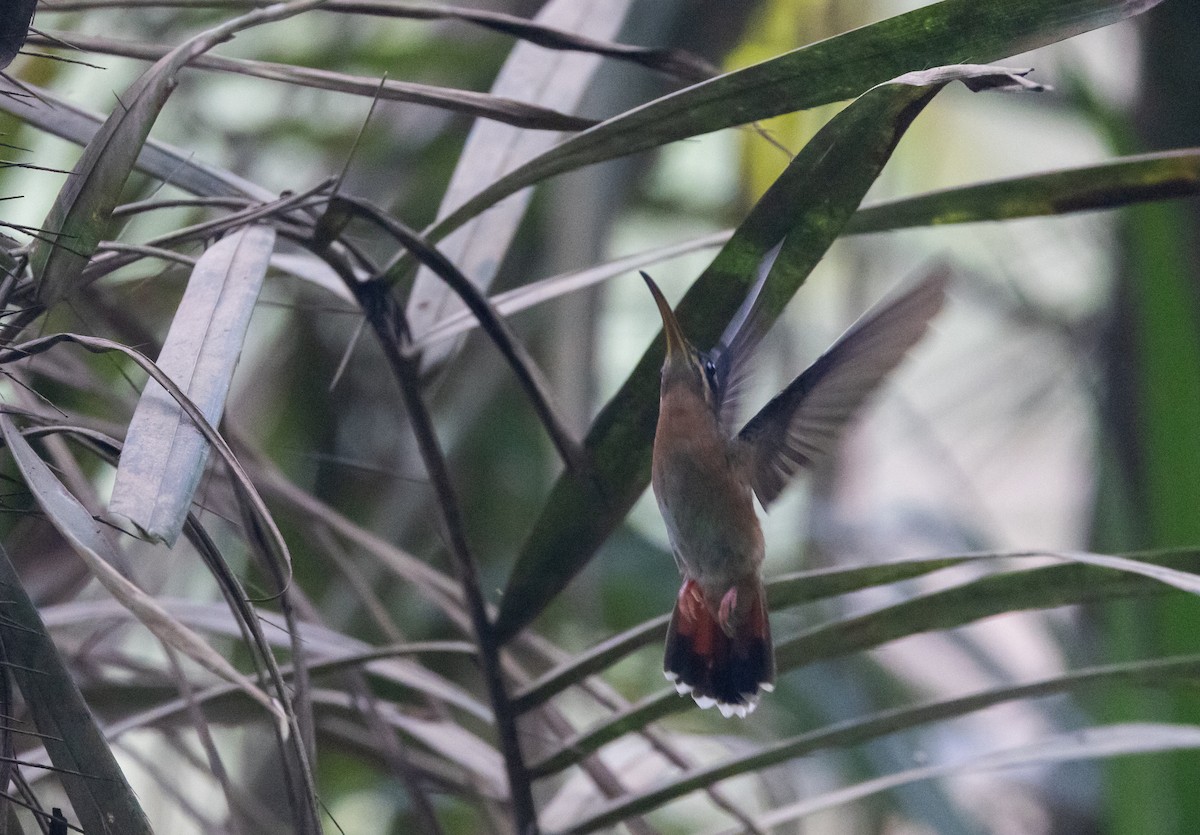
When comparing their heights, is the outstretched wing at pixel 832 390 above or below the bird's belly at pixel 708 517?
above

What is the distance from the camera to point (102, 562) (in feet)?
1.23

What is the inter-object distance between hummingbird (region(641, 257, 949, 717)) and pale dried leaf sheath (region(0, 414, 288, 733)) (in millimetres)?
403

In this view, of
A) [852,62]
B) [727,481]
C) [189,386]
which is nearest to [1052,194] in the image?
[852,62]

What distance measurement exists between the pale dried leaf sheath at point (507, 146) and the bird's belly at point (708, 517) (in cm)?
22

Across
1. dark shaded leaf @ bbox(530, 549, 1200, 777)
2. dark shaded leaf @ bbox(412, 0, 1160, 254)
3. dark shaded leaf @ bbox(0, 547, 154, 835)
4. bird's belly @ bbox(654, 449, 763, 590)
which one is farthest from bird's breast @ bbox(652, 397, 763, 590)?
dark shaded leaf @ bbox(0, 547, 154, 835)

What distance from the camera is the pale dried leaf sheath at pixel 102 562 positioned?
38 centimetres

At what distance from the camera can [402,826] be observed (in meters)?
1.56

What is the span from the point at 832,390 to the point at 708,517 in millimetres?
167

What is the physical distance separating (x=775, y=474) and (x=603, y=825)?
12.0 inches

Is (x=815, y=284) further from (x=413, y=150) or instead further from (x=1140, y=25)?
(x=413, y=150)


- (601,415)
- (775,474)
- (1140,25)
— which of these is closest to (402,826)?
(775,474)

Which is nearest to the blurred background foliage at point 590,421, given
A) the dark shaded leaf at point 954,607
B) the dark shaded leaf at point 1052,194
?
the dark shaded leaf at point 954,607

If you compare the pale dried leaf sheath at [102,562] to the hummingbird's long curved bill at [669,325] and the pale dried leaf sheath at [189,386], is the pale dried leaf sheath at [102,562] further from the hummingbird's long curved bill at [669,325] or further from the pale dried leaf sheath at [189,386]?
the hummingbird's long curved bill at [669,325]

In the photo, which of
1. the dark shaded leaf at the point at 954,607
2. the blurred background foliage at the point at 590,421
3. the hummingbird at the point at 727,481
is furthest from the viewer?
the blurred background foliage at the point at 590,421
